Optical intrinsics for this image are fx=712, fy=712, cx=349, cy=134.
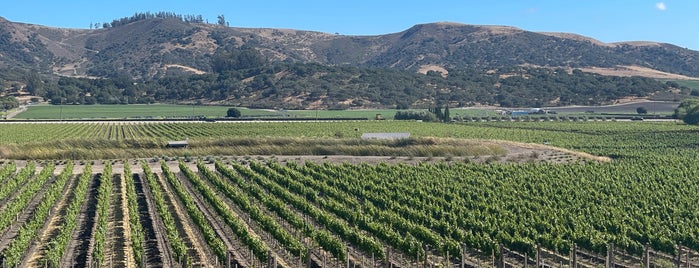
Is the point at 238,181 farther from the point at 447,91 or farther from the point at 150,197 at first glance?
the point at 447,91

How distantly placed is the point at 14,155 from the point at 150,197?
92.5 feet

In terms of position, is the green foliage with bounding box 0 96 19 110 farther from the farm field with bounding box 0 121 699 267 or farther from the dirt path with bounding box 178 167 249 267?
the dirt path with bounding box 178 167 249 267

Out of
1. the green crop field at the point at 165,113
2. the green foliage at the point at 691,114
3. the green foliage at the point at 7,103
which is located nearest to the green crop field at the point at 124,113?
the green crop field at the point at 165,113

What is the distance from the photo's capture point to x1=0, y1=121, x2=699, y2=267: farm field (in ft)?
92.9

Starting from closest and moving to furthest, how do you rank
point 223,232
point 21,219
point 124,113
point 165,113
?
point 223,232 → point 21,219 → point 165,113 → point 124,113

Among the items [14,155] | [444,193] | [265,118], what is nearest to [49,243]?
[444,193]

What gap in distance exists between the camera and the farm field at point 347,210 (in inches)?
1115

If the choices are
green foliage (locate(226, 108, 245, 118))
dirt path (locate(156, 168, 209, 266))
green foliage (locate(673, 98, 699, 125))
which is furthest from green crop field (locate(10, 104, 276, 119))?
dirt path (locate(156, 168, 209, 266))

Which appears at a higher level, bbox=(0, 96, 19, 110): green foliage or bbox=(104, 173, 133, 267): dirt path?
bbox=(104, 173, 133, 267): dirt path

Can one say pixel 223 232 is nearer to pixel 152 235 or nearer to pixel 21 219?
pixel 152 235

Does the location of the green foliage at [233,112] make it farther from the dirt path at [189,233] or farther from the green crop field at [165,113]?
the dirt path at [189,233]

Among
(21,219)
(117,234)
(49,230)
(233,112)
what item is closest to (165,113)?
(233,112)

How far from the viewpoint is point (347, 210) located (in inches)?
1406

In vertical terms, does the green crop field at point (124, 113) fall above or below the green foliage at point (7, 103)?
below
